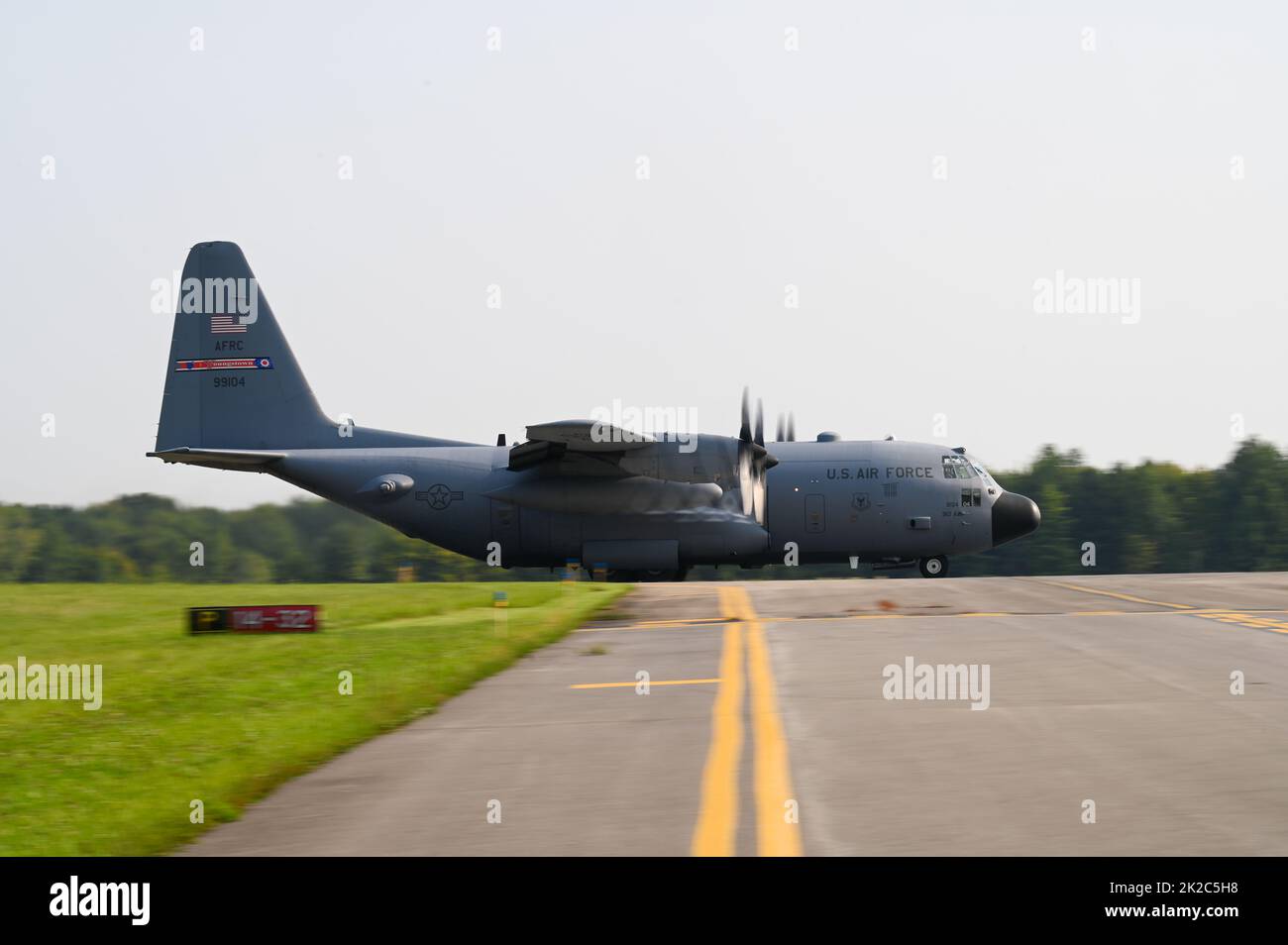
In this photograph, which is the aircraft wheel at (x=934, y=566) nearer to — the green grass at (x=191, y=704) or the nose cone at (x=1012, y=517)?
the nose cone at (x=1012, y=517)

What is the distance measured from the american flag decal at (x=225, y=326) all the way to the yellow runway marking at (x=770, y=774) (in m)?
30.0

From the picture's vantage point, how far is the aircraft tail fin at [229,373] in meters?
39.8

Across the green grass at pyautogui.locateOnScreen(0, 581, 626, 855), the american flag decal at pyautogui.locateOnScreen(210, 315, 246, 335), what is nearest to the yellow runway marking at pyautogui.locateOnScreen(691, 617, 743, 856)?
the green grass at pyautogui.locateOnScreen(0, 581, 626, 855)

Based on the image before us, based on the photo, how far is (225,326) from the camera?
40531 mm

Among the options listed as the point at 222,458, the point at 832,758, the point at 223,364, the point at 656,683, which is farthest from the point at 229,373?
the point at 832,758

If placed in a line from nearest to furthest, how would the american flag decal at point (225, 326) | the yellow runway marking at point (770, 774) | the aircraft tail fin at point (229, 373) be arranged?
the yellow runway marking at point (770, 774)
the aircraft tail fin at point (229, 373)
the american flag decal at point (225, 326)

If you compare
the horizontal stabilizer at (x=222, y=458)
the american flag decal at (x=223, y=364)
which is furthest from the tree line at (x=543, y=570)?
the american flag decal at (x=223, y=364)

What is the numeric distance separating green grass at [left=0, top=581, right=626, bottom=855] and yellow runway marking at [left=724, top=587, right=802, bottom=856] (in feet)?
10.3

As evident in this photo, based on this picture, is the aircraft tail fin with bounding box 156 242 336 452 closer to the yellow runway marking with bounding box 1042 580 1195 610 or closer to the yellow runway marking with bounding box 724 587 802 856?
the yellow runway marking with bounding box 1042 580 1195 610

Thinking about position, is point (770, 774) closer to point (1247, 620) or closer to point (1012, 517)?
point (1247, 620)

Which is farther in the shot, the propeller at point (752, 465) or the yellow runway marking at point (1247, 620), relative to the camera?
the propeller at point (752, 465)
